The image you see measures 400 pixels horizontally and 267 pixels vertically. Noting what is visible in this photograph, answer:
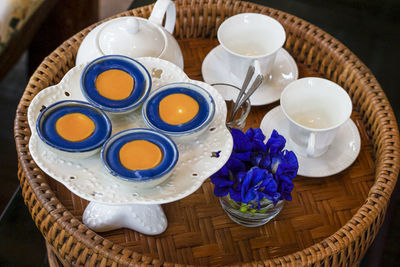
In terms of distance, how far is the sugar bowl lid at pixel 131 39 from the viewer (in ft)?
2.33

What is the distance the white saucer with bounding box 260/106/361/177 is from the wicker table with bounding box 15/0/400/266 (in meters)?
0.02

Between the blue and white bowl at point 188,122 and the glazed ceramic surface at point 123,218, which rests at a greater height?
the blue and white bowl at point 188,122

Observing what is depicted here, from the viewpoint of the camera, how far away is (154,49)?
0.72 m

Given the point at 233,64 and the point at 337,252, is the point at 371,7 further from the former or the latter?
the point at 337,252

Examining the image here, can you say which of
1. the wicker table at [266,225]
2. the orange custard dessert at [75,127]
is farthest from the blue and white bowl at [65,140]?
the wicker table at [266,225]

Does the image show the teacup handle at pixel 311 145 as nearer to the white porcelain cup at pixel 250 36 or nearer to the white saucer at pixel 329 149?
the white saucer at pixel 329 149

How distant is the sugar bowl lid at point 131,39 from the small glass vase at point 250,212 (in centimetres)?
23

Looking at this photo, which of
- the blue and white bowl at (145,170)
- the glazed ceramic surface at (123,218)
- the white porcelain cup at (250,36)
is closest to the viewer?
the blue and white bowl at (145,170)

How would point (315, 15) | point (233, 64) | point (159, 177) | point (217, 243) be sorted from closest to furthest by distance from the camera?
point (159, 177) < point (217, 243) < point (233, 64) < point (315, 15)

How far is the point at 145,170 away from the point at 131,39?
0.24 metres

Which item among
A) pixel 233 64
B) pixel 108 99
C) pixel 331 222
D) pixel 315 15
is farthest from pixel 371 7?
pixel 108 99

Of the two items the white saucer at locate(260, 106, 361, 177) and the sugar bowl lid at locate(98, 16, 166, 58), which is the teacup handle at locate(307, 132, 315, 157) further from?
the sugar bowl lid at locate(98, 16, 166, 58)

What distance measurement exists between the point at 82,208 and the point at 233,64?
0.31 metres

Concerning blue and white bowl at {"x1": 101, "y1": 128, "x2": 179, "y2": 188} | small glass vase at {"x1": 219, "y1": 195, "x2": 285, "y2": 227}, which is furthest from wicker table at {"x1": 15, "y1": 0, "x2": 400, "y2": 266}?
blue and white bowl at {"x1": 101, "y1": 128, "x2": 179, "y2": 188}
